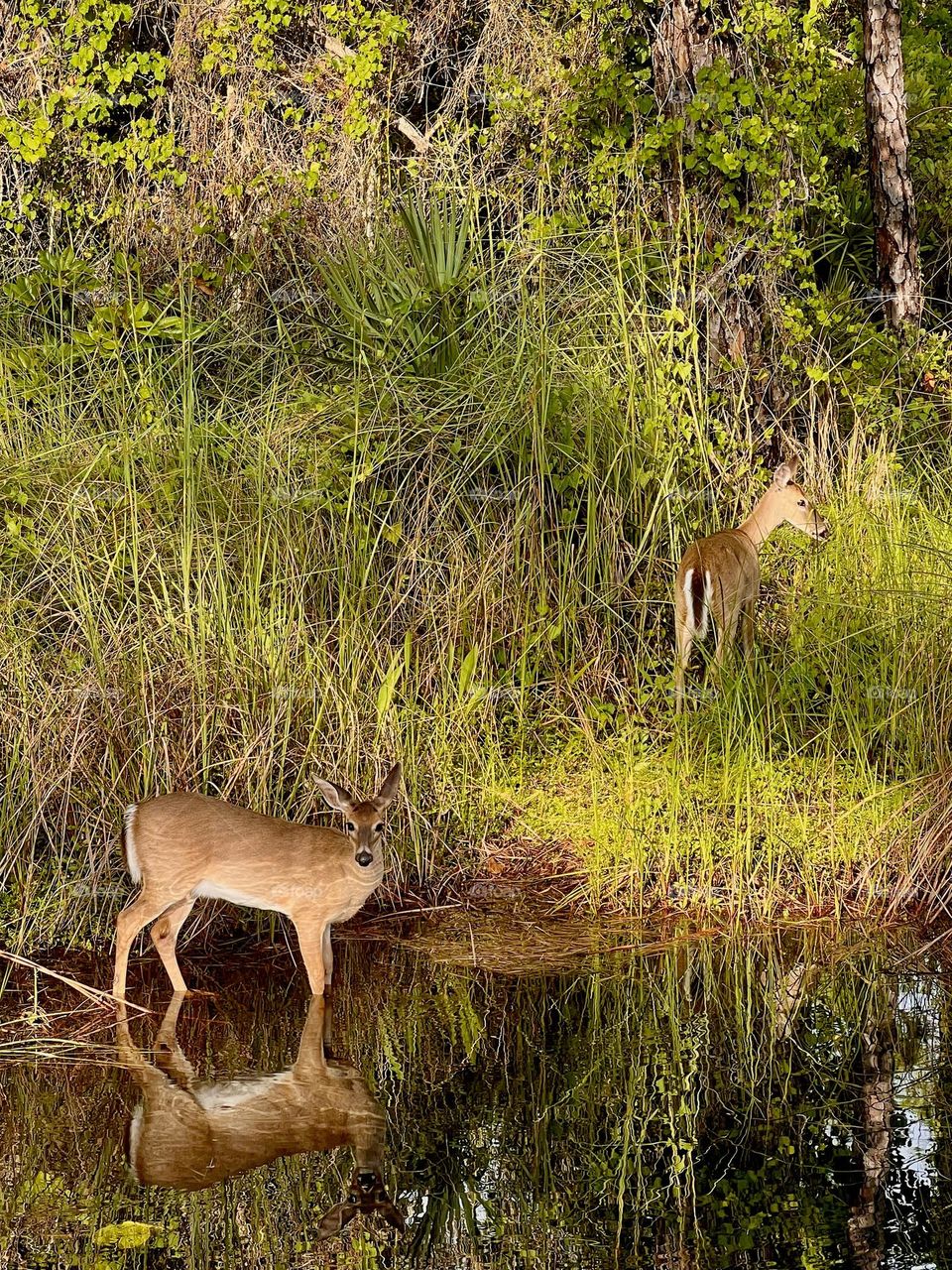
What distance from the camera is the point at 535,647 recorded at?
7.74m

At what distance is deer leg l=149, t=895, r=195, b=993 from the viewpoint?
599 centimetres

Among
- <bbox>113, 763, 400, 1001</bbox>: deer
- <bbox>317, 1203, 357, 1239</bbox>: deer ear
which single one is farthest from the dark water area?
<bbox>113, 763, 400, 1001</bbox>: deer

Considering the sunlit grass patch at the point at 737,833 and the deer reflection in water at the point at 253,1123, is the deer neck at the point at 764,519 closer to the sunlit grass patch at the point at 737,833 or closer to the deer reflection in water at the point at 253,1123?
the sunlit grass patch at the point at 737,833

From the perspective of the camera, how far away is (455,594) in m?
7.55

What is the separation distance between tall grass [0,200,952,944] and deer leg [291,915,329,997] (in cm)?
90

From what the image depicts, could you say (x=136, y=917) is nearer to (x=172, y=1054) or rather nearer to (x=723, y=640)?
(x=172, y=1054)

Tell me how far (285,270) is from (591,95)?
2621 millimetres

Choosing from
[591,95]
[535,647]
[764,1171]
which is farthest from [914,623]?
[591,95]

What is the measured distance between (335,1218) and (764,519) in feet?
17.2

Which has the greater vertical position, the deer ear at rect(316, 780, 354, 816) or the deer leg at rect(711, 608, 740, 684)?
the deer ear at rect(316, 780, 354, 816)

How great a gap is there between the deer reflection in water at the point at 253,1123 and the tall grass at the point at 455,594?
1479 mm

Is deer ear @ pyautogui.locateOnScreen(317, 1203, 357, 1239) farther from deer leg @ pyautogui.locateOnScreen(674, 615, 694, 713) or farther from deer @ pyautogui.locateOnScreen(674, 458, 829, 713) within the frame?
deer leg @ pyautogui.locateOnScreen(674, 615, 694, 713)

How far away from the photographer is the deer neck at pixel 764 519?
28.1 feet

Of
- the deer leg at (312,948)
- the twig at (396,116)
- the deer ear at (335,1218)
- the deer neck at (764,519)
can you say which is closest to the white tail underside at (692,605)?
the deer neck at (764,519)
